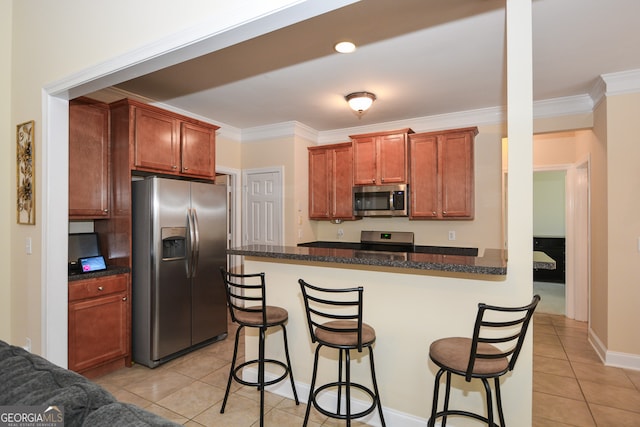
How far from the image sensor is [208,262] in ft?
11.9

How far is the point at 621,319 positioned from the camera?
319 cm

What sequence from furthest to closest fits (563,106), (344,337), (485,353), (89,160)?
(563,106), (89,160), (344,337), (485,353)

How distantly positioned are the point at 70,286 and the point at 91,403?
7.45 feet

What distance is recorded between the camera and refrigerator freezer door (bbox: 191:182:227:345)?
351 centimetres

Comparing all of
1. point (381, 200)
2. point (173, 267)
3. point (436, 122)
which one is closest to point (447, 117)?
point (436, 122)

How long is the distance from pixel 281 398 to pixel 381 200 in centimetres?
280

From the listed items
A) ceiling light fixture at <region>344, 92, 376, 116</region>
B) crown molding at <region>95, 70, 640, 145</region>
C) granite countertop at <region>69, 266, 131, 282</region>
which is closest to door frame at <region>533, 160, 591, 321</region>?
crown molding at <region>95, 70, 640, 145</region>

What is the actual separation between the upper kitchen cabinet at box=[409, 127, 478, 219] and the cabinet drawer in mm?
3381

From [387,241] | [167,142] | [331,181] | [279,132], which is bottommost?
[387,241]

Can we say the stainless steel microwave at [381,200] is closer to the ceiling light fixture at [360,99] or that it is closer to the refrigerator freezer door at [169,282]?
the ceiling light fixture at [360,99]

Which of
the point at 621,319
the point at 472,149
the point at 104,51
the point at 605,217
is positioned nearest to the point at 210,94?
the point at 104,51

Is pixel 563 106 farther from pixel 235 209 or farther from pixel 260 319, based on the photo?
pixel 235 209

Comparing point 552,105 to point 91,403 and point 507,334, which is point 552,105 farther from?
point 91,403

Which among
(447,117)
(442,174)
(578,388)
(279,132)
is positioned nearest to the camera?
(578,388)
